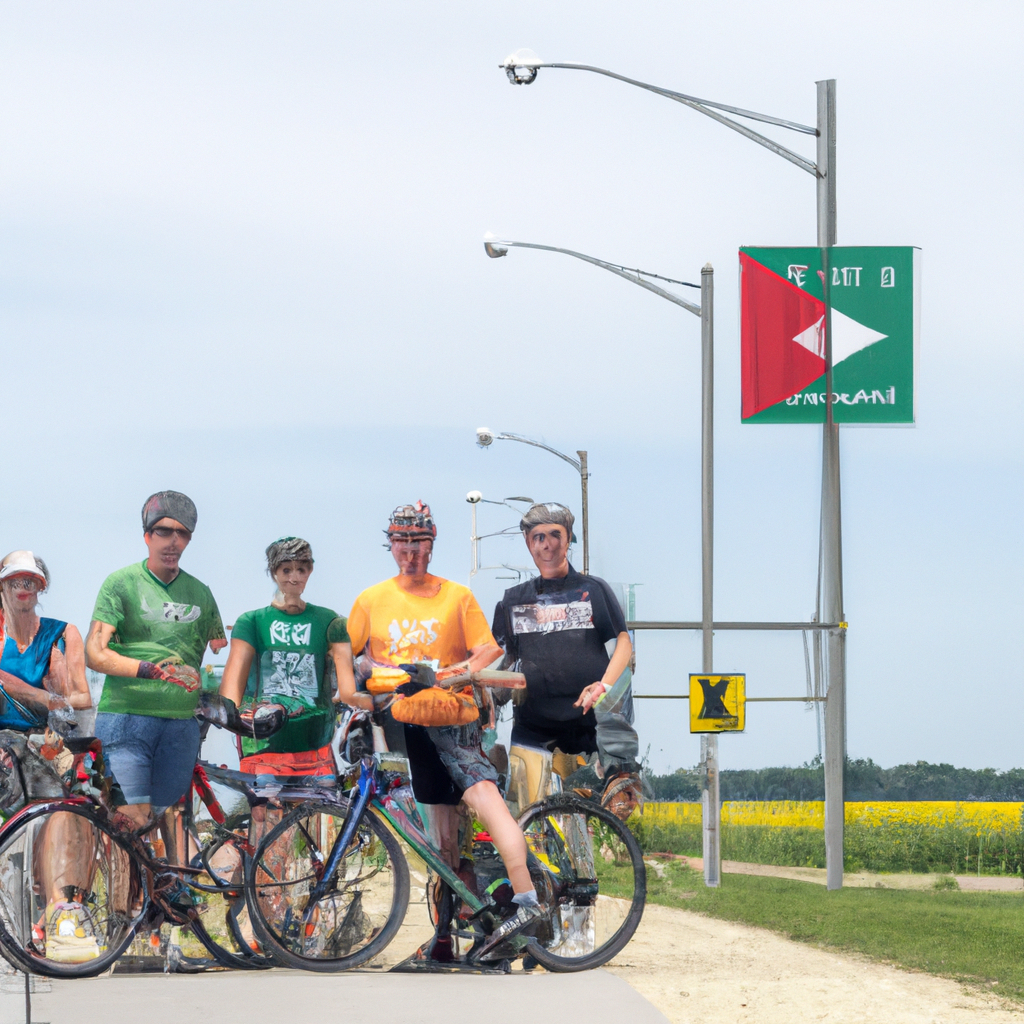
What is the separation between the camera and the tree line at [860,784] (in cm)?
1711

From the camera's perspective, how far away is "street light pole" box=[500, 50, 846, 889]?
14.9 metres

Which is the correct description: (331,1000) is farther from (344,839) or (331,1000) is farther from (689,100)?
(689,100)

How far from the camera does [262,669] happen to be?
8.22 m

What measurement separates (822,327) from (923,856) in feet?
33.6

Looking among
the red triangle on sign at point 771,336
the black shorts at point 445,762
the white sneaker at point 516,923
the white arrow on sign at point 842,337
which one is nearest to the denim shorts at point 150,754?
the black shorts at point 445,762

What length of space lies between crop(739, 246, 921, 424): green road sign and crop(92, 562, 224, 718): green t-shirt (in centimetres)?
808

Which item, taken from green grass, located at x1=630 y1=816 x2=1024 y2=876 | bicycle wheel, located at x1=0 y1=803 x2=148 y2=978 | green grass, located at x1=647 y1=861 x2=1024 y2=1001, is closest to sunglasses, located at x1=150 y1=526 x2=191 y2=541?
A: bicycle wheel, located at x1=0 y1=803 x2=148 y2=978

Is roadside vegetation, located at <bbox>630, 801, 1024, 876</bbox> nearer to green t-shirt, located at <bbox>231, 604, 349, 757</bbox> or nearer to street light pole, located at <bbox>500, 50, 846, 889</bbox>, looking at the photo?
street light pole, located at <bbox>500, 50, 846, 889</bbox>

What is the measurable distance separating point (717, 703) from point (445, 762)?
24.1 ft

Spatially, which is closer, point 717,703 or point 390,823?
point 390,823

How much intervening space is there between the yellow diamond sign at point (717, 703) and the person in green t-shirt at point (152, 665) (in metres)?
7.76

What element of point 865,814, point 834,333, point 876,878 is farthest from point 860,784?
point 834,333

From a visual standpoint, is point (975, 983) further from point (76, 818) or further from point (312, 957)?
point (76, 818)

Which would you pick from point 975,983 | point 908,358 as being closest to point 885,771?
point 908,358
